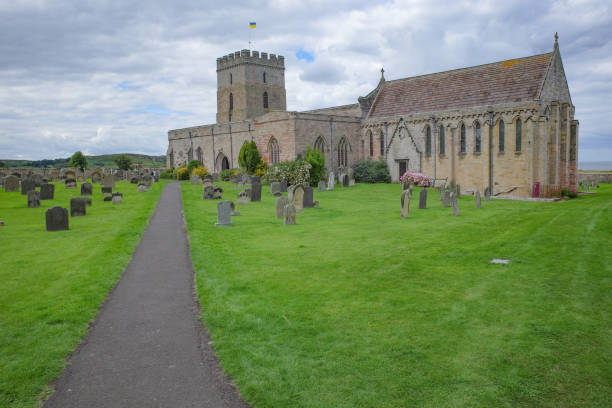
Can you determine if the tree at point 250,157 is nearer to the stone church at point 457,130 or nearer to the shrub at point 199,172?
the stone church at point 457,130

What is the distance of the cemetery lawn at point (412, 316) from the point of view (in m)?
4.85

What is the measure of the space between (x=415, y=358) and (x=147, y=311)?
4.56m

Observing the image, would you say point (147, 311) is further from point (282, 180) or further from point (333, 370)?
point (282, 180)

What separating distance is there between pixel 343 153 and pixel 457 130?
11.1 meters

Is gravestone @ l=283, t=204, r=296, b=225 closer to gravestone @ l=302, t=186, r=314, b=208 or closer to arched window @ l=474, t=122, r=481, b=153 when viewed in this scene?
gravestone @ l=302, t=186, r=314, b=208

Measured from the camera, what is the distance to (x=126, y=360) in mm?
5621

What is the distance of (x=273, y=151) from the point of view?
1581 inches

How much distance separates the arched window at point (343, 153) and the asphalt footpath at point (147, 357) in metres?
31.6

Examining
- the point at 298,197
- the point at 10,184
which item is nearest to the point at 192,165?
the point at 10,184

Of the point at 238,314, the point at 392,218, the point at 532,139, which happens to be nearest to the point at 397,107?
the point at 532,139

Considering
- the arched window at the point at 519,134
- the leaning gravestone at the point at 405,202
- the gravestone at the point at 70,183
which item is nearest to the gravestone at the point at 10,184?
the gravestone at the point at 70,183

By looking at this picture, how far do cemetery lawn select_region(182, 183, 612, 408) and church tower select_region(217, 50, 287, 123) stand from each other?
44.4 meters

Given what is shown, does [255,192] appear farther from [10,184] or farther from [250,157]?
[10,184]

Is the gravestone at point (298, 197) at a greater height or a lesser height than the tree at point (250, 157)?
lesser
